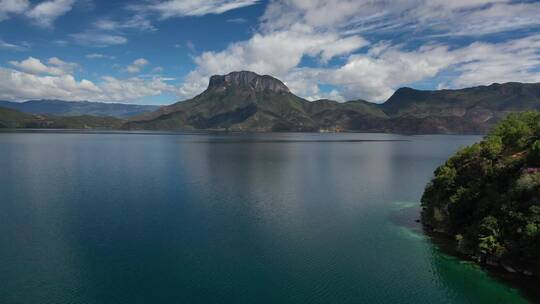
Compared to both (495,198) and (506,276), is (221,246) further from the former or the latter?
(495,198)

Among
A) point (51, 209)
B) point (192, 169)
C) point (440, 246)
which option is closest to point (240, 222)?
point (440, 246)

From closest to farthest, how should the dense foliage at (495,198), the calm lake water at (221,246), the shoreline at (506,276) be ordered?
the shoreline at (506,276) < the calm lake water at (221,246) < the dense foliage at (495,198)

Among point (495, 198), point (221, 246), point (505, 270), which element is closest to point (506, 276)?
point (505, 270)

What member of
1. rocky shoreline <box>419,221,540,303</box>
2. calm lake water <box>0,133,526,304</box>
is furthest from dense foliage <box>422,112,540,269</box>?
calm lake water <box>0,133,526,304</box>

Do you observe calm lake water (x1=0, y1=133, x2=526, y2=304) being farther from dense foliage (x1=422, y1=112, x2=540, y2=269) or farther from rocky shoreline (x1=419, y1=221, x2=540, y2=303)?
dense foliage (x1=422, y1=112, x2=540, y2=269)

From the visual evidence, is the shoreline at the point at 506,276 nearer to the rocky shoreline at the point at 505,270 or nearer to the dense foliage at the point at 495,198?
the rocky shoreline at the point at 505,270

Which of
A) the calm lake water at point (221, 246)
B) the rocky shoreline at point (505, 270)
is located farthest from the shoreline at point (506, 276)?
the calm lake water at point (221, 246)
